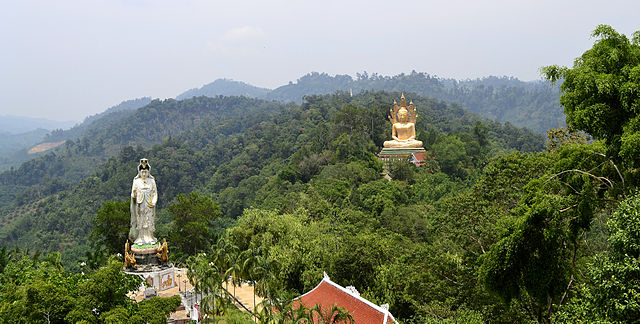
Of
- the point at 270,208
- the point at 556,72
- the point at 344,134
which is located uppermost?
the point at 556,72

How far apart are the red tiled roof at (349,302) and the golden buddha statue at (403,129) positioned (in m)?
24.5

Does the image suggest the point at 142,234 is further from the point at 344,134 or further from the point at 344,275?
the point at 344,134

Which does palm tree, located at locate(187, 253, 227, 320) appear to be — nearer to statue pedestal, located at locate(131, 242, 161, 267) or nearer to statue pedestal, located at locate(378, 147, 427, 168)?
statue pedestal, located at locate(131, 242, 161, 267)

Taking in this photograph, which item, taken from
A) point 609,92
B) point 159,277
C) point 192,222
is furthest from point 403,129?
point 609,92

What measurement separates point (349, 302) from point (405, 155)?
999 inches

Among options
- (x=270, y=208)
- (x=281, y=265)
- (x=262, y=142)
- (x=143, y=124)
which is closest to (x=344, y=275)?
(x=281, y=265)

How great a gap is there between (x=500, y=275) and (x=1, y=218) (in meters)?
79.1

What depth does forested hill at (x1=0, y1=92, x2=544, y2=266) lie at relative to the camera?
43531 mm

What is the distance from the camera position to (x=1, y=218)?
235ft

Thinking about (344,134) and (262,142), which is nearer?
(344,134)

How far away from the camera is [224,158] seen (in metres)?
76.3

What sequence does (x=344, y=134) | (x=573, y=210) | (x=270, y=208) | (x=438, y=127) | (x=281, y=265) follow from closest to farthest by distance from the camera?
(x=573, y=210)
(x=281, y=265)
(x=270, y=208)
(x=344, y=134)
(x=438, y=127)

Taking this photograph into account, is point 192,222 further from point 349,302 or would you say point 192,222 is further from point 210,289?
point 349,302

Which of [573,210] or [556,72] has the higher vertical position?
[556,72]
